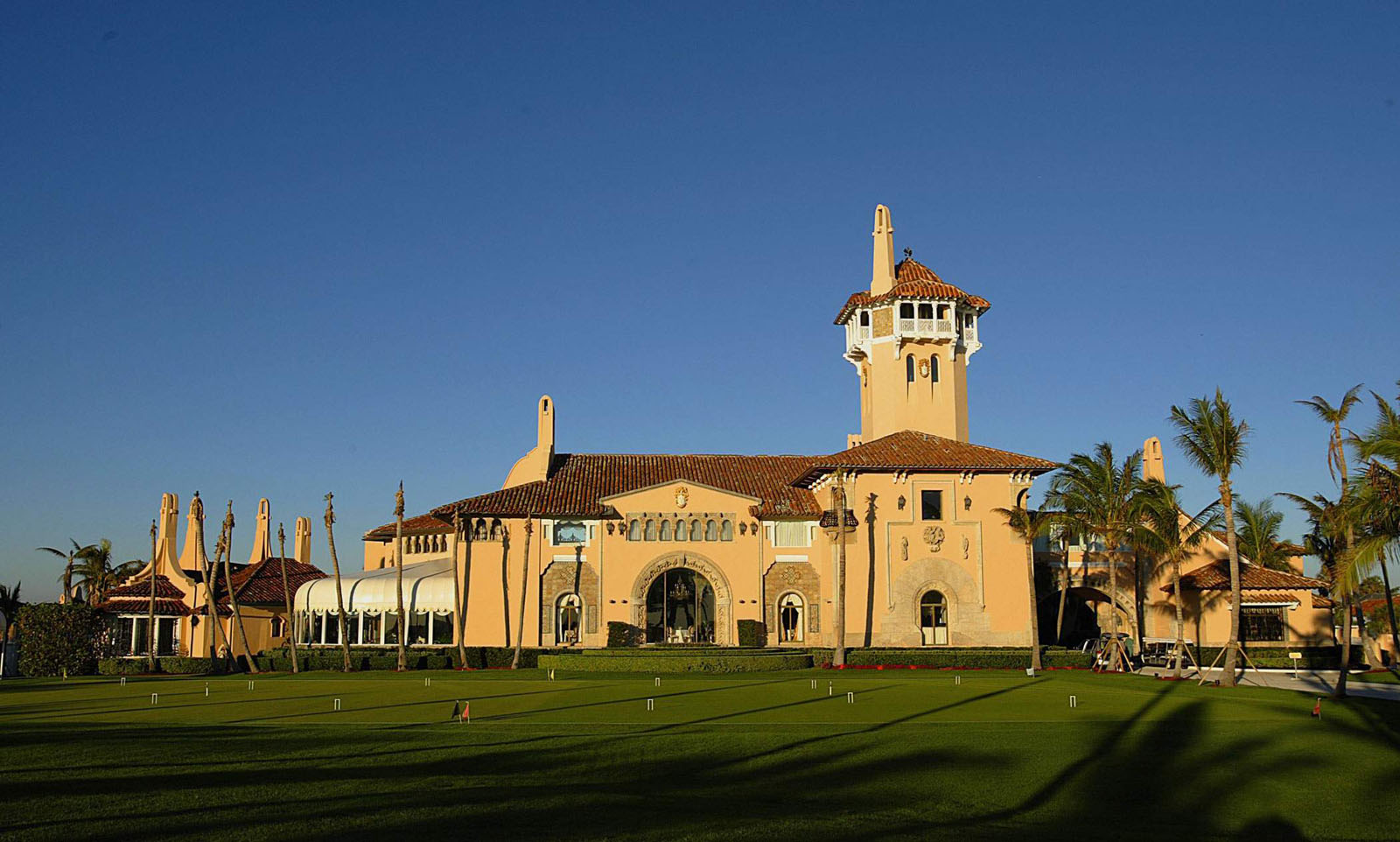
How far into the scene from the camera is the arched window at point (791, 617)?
57469 mm

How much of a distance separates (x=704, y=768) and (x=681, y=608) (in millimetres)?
38065

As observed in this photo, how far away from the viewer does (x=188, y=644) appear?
62.6m

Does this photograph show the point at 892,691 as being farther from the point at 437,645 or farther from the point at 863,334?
the point at 863,334

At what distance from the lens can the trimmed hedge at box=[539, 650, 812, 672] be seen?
4569cm

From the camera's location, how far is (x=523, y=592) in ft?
174

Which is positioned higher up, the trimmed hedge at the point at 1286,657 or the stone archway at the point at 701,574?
the stone archway at the point at 701,574

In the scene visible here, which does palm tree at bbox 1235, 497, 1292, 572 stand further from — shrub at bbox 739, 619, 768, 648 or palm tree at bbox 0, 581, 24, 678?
palm tree at bbox 0, 581, 24, 678

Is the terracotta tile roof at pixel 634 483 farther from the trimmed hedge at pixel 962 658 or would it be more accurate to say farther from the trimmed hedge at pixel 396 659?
the trimmed hedge at pixel 962 658

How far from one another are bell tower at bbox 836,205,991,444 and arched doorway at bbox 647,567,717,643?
1348 cm

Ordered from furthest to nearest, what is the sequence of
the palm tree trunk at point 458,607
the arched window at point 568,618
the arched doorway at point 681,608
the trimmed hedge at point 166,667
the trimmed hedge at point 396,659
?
the arched doorway at point 681,608 → the arched window at point 568,618 → the trimmed hedge at point 166,667 → the palm tree trunk at point 458,607 → the trimmed hedge at point 396,659

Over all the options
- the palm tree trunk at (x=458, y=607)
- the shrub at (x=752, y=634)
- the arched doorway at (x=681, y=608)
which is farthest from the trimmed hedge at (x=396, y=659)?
the shrub at (x=752, y=634)

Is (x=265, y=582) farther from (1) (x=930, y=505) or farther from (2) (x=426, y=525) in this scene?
(1) (x=930, y=505)

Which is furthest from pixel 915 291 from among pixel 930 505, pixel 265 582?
pixel 265 582

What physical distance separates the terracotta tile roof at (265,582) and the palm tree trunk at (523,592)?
48.1 ft
